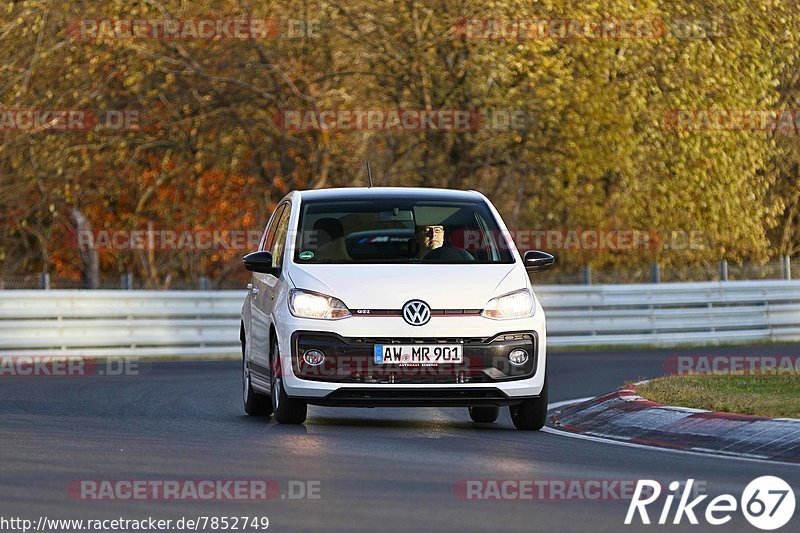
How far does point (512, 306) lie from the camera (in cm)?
1251

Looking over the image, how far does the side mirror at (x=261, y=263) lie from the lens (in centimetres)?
1320

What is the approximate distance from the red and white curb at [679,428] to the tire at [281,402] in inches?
78.7

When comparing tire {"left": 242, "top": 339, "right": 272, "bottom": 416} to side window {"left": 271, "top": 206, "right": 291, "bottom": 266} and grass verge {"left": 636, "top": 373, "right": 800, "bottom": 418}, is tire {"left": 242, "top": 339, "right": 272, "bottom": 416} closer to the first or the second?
side window {"left": 271, "top": 206, "right": 291, "bottom": 266}

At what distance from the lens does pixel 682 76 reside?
30.4 meters

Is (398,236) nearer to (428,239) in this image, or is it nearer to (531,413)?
(428,239)

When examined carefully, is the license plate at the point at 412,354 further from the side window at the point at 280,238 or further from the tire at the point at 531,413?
the side window at the point at 280,238

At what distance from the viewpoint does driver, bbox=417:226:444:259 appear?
13137mm

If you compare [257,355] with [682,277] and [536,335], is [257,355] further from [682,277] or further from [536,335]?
[682,277]

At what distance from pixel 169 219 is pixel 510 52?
950 cm

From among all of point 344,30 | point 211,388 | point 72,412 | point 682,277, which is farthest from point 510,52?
point 72,412

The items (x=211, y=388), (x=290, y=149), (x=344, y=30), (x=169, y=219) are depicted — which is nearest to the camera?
(x=211, y=388)

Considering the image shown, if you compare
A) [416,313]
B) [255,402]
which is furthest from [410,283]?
[255,402]

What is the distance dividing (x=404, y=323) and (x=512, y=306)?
846mm

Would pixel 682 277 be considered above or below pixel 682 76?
below
